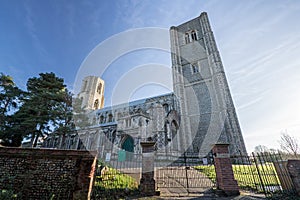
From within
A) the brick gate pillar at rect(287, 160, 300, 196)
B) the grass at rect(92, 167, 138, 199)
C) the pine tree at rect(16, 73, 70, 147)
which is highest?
the pine tree at rect(16, 73, 70, 147)

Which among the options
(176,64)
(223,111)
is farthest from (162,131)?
(176,64)

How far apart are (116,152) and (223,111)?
14.5 meters

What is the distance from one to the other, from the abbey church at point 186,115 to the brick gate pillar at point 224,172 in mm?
8997

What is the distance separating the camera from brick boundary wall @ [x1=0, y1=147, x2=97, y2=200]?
5.03 m

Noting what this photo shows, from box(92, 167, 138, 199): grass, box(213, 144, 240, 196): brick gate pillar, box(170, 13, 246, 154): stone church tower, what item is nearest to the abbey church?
box(170, 13, 246, 154): stone church tower

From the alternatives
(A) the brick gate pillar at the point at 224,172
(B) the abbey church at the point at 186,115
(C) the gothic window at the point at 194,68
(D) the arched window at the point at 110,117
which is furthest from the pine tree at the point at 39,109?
(C) the gothic window at the point at 194,68

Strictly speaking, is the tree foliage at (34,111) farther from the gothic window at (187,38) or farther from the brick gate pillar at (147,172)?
the gothic window at (187,38)

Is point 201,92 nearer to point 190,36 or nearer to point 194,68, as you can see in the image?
point 194,68

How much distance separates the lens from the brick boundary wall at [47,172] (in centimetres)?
503

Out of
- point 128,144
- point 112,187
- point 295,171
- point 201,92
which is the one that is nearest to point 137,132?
point 128,144

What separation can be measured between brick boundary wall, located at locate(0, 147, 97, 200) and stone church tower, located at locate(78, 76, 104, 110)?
1390 inches

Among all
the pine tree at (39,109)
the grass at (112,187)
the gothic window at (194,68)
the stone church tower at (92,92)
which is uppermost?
the stone church tower at (92,92)

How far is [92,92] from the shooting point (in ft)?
136

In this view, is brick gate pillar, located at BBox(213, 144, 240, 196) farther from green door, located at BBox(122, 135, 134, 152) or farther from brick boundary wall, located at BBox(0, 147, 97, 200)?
green door, located at BBox(122, 135, 134, 152)
